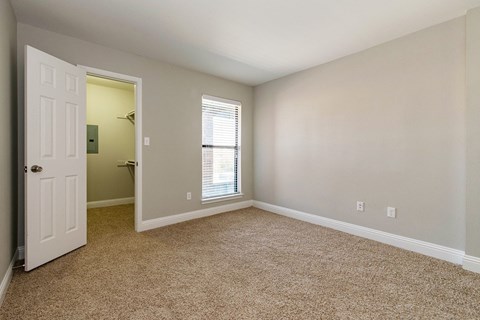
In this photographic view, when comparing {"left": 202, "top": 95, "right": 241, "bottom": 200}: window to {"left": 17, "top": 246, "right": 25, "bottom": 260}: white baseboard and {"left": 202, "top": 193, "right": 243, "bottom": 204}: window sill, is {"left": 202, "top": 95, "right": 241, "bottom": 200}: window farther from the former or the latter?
{"left": 17, "top": 246, "right": 25, "bottom": 260}: white baseboard

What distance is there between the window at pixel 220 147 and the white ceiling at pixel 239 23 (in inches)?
42.4

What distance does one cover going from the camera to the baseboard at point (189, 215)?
11.0ft

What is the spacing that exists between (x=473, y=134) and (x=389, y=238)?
4.55 ft

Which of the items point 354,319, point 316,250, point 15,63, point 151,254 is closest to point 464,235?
point 316,250

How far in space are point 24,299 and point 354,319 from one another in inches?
92.0

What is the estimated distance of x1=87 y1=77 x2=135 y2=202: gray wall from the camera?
185 inches

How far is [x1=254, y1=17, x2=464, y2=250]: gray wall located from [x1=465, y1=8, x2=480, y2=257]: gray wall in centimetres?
12

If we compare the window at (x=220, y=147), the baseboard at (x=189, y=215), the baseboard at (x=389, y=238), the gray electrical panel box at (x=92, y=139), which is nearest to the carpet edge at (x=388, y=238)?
the baseboard at (x=389, y=238)

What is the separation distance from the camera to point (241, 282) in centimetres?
199

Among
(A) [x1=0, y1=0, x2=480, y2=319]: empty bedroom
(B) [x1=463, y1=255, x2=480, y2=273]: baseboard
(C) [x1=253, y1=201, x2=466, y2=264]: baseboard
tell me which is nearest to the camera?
(A) [x1=0, y1=0, x2=480, y2=319]: empty bedroom

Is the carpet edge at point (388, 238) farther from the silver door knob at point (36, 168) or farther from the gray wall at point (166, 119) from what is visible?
the silver door knob at point (36, 168)

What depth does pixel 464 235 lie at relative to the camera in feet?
7.55

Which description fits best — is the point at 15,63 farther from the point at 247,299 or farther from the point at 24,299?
the point at 247,299

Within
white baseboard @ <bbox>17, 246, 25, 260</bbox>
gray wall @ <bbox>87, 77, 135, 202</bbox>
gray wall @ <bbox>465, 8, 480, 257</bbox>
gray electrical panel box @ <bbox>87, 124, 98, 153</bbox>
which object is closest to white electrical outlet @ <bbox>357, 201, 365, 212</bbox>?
gray wall @ <bbox>465, 8, 480, 257</bbox>
